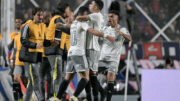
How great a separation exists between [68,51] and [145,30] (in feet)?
29.4

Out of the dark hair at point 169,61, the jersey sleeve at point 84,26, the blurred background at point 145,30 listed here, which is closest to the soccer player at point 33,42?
the jersey sleeve at point 84,26

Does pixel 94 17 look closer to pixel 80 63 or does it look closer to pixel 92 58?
pixel 92 58

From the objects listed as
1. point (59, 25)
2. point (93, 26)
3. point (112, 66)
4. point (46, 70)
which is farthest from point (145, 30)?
point (93, 26)

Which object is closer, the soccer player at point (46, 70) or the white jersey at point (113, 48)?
the white jersey at point (113, 48)

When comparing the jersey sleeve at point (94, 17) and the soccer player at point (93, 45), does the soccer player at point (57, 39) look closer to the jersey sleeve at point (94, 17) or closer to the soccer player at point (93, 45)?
the soccer player at point (93, 45)

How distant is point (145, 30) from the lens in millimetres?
19500

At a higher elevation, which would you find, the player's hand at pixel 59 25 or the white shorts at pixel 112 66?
the player's hand at pixel 59 25

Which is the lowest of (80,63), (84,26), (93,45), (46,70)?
(46,70)

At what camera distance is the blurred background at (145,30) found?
1797 cm

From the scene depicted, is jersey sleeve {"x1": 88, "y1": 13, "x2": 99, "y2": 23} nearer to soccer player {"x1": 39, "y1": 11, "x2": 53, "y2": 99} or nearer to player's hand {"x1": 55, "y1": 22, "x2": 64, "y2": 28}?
player's hand {"x1": 55, "y1": 22, "x2": 64, "y2": 28}

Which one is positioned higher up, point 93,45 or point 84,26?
point 84,26

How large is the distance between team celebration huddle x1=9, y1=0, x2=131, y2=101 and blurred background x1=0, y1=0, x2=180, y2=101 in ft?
18.8

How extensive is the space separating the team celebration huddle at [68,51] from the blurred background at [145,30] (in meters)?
5.73

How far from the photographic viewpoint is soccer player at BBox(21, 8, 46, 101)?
420 inches
